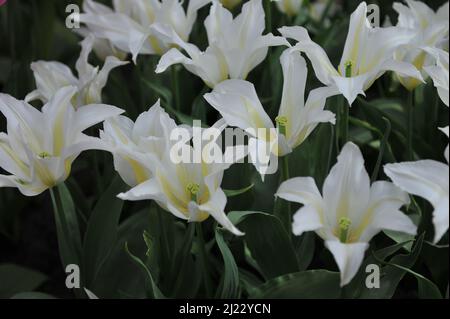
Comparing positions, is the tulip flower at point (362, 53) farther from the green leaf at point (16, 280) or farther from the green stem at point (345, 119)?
the green leaf at point (16, 280)

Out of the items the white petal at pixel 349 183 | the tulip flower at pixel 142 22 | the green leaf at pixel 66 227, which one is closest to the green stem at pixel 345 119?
the white petal at pixel 349 183

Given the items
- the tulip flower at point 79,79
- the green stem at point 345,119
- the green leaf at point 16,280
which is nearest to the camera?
the green stem at point 345,119

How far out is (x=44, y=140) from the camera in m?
0.86

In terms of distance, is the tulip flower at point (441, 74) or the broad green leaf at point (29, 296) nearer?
the tulip flower at point (441, 74)

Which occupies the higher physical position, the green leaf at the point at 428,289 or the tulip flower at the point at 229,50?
the tulip flower at the point at 229,50

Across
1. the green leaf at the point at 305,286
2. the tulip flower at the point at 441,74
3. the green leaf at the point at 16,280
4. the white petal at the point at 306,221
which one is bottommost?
the green leaf at the point at 16,280

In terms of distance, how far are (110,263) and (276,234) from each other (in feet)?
0.74

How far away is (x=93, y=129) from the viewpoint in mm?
1166

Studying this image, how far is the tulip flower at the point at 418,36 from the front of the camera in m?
0.97

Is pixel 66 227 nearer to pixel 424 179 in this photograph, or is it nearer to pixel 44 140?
pixel 44 140

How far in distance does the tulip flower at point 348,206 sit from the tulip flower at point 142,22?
31 centimetres

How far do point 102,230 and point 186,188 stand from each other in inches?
8.7

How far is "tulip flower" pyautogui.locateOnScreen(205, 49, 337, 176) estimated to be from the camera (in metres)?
0.82

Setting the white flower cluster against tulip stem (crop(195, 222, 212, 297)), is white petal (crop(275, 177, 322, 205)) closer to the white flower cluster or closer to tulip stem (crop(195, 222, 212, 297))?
the white flower cluster
